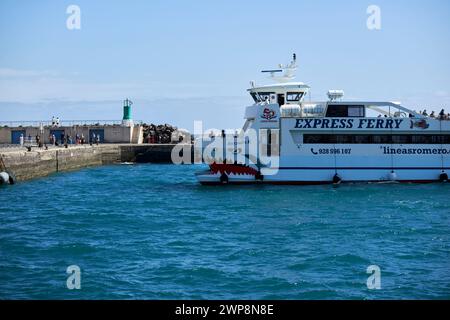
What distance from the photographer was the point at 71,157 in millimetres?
48344

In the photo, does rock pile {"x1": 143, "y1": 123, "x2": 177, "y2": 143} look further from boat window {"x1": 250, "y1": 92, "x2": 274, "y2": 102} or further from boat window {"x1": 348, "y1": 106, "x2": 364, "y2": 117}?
boat window {"x1": 348, "y1": 106, "x2": 364, "y2": 117}

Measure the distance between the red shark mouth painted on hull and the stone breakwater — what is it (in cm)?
1235

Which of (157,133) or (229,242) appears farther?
(157,133)

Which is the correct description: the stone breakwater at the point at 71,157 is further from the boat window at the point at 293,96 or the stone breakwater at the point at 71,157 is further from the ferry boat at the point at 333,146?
the boat window at the point at 293,96

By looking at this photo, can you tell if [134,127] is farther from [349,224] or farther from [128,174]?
[349,224]

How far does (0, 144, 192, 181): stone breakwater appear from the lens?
36938 millimetres

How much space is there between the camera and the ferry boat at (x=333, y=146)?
3272 cm

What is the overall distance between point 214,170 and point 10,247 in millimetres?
16138

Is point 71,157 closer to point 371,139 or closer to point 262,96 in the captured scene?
point 262,96

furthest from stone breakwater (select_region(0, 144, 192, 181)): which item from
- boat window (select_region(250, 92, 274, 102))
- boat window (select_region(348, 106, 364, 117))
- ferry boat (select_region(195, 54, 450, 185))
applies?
boat window (select_region(348, 106, 364, 117))

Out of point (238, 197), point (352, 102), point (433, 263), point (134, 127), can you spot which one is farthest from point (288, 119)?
point (134, 127)

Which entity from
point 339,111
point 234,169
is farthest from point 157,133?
point 339,111

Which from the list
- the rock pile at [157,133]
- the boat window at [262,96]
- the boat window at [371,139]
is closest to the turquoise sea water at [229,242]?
the boat window at [371,139]

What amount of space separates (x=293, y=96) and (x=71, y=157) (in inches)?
844
